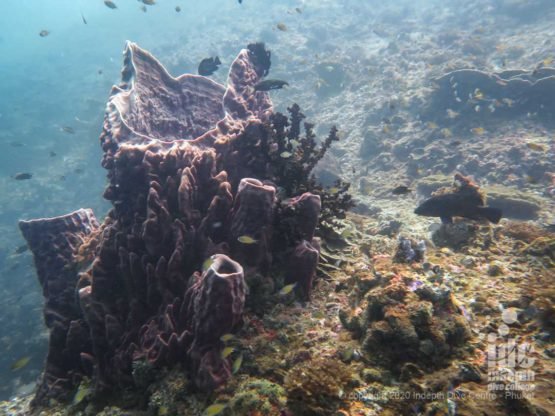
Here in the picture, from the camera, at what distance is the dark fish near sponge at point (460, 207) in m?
5.28

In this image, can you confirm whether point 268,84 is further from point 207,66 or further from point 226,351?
point 226,351

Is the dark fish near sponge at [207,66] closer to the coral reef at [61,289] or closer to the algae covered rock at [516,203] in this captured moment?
the coral reef at [61,289]

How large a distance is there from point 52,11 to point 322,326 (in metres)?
146

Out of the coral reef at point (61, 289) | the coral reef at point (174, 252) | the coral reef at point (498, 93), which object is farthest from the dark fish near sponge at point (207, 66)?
the coral reef at point (498, 93)

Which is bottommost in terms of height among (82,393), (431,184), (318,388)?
(82,393)

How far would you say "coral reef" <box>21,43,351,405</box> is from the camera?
10.6ft

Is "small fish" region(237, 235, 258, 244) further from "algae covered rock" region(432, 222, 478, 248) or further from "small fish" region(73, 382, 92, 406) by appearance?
"algae covered rock" region(432, 222, 478, 248)

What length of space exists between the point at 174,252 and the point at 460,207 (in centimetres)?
452

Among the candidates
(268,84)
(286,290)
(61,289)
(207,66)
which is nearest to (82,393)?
(61,289)

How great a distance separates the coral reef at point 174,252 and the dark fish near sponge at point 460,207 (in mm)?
1555

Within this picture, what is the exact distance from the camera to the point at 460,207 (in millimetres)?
5406

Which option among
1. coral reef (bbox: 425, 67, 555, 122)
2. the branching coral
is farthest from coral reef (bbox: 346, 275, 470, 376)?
→ coral reef (bbox: 425, 67, 555, 122)

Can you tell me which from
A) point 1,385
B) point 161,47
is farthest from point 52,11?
point 1,385

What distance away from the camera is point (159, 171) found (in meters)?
4.45
